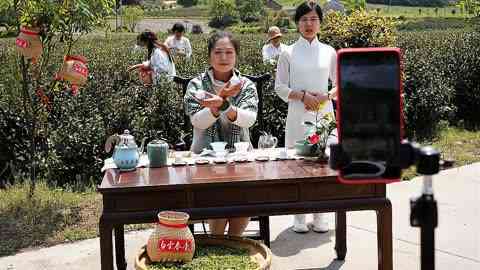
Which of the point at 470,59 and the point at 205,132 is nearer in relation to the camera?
the point at 205,132

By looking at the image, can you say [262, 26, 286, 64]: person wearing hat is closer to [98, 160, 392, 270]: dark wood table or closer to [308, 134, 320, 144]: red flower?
[308, 134, 320, 144]: red flower

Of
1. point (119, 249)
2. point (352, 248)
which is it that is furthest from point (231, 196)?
point (352, 248)

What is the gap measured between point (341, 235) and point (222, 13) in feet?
205

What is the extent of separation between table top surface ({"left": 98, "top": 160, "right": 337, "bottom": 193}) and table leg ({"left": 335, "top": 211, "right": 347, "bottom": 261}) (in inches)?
26.9

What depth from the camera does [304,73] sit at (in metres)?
4.62

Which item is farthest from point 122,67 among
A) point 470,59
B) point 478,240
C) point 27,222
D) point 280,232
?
point 470,59

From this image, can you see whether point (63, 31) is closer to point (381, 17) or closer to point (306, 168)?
point (306, 168)

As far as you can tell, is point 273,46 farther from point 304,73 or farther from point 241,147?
point 241,147

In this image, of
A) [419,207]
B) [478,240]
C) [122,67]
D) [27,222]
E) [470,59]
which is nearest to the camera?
[419,207]

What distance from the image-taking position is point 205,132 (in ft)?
13.1

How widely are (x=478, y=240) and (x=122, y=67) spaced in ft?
14.4

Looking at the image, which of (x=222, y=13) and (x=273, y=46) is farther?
(x=222, y=13)

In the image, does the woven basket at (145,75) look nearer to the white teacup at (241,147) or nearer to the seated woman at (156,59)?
the seated woman at (156,59)

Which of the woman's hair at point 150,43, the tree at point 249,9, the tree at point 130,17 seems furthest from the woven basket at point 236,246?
the tree at point 249,9
